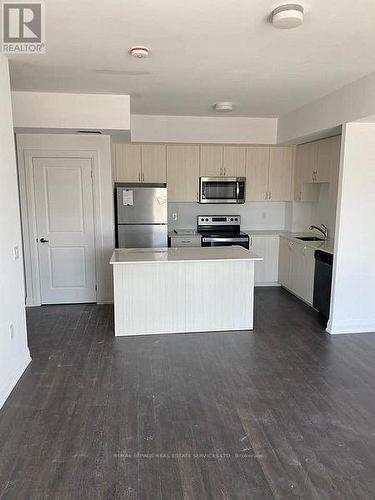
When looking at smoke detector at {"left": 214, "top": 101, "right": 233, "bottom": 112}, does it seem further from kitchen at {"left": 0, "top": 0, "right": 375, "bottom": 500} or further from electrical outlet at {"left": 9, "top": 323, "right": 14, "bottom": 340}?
electrical outlet at {"left": 9, "top": 323, "right": 14, "bottom": 340}

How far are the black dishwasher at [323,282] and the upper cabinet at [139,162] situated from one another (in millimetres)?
2647

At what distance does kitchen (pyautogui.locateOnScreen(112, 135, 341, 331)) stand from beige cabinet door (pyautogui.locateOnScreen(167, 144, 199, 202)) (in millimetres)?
15

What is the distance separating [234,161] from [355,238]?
2.48 m

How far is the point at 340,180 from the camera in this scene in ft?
12.9

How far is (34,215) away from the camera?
4.91 meters

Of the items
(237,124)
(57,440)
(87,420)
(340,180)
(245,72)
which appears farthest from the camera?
(237,124)

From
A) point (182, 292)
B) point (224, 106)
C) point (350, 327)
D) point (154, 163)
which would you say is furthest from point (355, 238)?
point (154, 163)

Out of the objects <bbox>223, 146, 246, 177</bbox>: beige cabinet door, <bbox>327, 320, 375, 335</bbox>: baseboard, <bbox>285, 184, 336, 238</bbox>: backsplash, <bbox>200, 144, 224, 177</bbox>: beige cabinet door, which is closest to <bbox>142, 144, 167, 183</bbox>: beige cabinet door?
<bbox>200, 144, 224, 177</bbox>: beige cabinet door

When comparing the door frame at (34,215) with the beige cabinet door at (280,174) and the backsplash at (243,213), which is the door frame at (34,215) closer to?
the backsplash at (243,213)

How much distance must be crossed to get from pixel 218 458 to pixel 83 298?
11.4 ft

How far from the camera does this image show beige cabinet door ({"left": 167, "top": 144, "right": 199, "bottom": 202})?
225 inches

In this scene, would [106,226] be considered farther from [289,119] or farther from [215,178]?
[289,119]

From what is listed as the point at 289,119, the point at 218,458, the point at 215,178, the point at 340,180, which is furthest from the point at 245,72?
the point at 218,458

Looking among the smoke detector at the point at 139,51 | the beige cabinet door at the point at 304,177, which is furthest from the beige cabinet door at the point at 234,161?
the smoke detector at the point at 139,51
